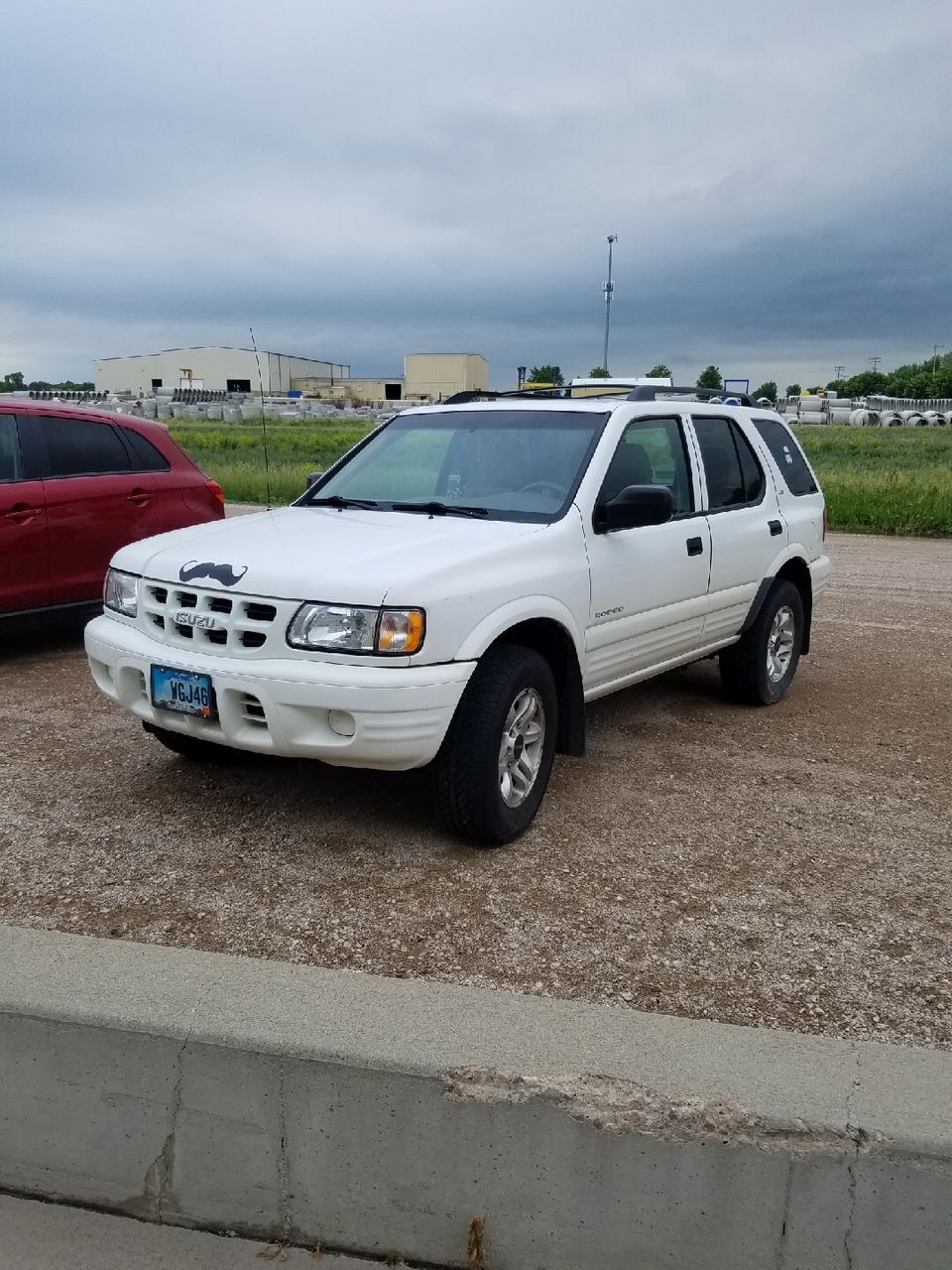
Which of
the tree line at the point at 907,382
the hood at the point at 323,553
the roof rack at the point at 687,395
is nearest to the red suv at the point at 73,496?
the hood at the point at 323,553

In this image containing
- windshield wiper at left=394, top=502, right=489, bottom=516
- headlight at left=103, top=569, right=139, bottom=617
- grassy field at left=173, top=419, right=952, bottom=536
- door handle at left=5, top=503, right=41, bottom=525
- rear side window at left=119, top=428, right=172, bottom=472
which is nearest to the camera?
headlight at left=103, top=569, right=139, bottom=617

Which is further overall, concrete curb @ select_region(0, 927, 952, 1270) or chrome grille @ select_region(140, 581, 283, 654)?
chrome grille @ select_region(140, 581, 283, 654)

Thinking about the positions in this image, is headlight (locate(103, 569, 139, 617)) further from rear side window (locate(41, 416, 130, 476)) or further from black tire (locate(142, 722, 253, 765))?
rear side window (locate(41, 416, 130, 476))

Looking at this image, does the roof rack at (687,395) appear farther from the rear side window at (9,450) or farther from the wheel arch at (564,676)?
the rear side window at (9,450)

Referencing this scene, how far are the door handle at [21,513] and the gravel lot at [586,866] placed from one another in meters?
1.25

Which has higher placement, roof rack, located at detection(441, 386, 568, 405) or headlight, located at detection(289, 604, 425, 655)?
roof rack, located at detection(441, 386, 568, 405)

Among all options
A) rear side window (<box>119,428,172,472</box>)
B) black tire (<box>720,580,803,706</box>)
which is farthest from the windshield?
rear side window (<box>119,428,172,472</box>)

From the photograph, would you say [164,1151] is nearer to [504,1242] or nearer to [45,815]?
[504,1242]

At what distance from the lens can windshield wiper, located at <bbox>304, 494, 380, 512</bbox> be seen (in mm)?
5109

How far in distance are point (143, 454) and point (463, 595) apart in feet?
15.0

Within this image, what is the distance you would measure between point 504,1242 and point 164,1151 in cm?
78

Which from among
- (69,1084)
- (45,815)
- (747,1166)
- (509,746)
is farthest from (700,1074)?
(45,815)

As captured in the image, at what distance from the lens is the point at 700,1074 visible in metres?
2.51

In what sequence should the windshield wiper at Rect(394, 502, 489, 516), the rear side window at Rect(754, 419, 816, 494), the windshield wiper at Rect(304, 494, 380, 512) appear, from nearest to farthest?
the windshield wiper at Rect(394, 502, 489, 516) < the windshield wiper at Rect(304, 494, 380, 512) < the rear side window at Rect(754, 419, 816, 494)
